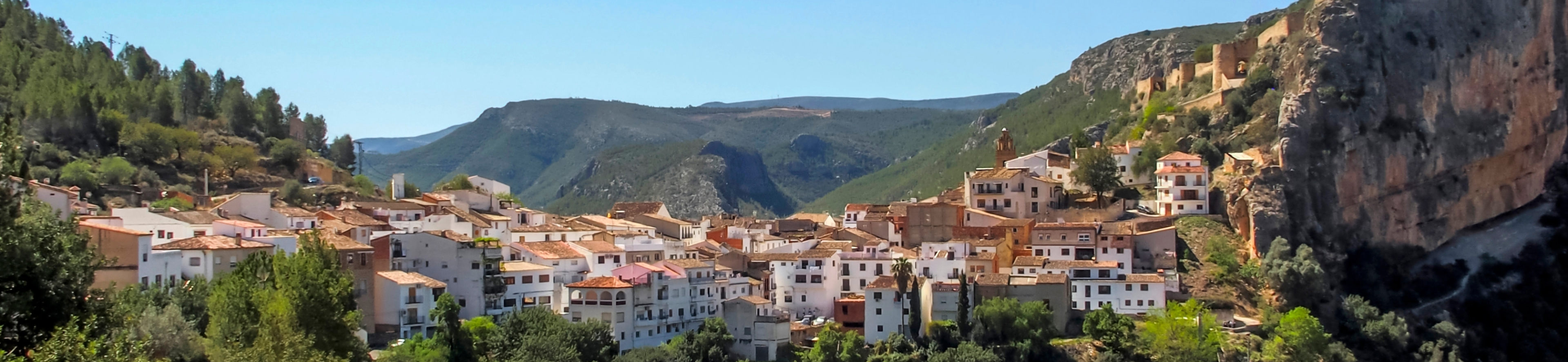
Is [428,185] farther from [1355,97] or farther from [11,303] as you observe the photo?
[11,303]

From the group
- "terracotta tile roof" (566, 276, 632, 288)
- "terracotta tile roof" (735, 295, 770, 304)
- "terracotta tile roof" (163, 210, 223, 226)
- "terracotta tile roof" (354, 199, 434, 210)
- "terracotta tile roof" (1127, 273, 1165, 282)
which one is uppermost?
"terracotta tile roof" (354, 199, 434, 210)

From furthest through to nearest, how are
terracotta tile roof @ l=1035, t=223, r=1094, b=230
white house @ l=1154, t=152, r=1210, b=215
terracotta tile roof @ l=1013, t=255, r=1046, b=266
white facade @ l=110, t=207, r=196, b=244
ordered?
white house @ l=1154, t=152, r=1210, b=215, terracotta tile roof @ l=1035, t=223, r=1094, b=230, terracotta tile roof @ l=1013, t=255, r=1046, b=266, white facade @ l=110, t=207, r=196, b=244

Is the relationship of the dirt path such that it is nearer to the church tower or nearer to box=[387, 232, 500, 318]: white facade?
the church tower

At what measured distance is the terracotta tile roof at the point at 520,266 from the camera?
2066 inches

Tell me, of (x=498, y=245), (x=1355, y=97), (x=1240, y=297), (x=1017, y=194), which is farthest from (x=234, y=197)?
(x=1355, y=97)

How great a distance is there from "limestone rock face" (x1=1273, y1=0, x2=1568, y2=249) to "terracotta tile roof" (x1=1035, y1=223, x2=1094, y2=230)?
9250mm

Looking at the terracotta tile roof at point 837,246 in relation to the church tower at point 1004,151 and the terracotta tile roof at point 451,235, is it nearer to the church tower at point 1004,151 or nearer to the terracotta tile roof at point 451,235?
the terracotta tile roof at point 451,235

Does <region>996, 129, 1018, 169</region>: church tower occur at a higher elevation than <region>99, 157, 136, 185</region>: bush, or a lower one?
higher

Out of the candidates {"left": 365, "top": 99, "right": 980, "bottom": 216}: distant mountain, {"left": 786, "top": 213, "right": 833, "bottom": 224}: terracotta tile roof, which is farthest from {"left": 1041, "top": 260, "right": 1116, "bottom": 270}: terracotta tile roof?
{"left": 365, "top": 99, "right": 980, "bottom": 216}: distant mountain

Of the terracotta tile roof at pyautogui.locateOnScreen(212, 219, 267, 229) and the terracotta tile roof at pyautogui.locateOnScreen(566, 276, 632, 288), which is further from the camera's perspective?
the terracotta tile roof at pyautogui.locateOnScreen(566, 276, 632, 288)

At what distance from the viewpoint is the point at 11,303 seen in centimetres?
2258

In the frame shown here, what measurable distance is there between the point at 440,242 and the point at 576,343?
6625 mm

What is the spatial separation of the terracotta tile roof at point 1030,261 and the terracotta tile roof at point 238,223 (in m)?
29.0

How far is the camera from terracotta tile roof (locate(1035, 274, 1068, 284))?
56.6 m
